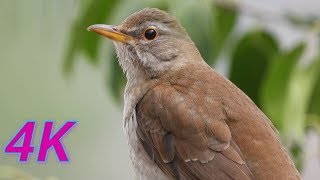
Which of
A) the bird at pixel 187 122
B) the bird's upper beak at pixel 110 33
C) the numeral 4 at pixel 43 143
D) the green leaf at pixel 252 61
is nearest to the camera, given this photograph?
the numeral 4 at pixel 43 143

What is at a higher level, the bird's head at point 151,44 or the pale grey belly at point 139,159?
the bird's head at point 151,44

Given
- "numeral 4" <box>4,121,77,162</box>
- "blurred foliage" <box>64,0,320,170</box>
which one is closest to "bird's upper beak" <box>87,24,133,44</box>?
"blurred foliage" <box>64,0,320,170</box>

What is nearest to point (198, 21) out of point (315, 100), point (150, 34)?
point (150, 34)


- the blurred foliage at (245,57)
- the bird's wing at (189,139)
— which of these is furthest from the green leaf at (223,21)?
the bird's wing at (189,139)

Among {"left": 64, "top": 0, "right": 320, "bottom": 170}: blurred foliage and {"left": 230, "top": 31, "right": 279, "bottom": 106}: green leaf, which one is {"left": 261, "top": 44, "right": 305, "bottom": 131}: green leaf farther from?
{"left": 230, "top": 31, "right": 279, "bottom": 106}: green leaf

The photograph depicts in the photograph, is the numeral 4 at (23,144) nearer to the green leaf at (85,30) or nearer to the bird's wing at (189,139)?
the bird's wing at (189,139)

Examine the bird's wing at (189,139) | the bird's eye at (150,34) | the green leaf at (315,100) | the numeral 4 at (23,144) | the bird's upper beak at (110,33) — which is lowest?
the green leaf at (315,100)

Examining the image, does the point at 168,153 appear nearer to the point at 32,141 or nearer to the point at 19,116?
the point at 32,141

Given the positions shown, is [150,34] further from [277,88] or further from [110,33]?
[277,88]
